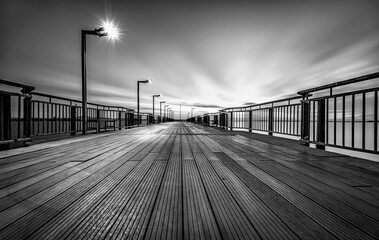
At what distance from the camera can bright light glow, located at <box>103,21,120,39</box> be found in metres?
5.57

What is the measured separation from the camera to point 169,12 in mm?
9719

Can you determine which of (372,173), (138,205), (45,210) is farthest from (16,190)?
(372,173)

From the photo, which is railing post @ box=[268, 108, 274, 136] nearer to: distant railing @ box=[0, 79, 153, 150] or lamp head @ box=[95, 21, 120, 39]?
lamp head @ box=[95, 21, 120, 39]

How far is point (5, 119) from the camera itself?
2967mm

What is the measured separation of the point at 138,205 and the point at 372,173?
249cm

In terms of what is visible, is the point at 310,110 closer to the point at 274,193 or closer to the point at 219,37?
the point at 274,193

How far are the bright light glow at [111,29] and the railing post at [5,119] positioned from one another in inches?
156

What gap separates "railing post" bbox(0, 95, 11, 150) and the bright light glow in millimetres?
3969

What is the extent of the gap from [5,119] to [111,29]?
4.43 meters

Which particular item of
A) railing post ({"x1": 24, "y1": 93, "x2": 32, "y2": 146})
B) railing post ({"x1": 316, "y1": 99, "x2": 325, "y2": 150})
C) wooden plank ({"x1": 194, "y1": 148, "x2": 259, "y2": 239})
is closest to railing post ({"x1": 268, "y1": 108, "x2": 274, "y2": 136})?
railing post ({"x1": 316, "y1": 99, "x2": 325, "y2": 150})

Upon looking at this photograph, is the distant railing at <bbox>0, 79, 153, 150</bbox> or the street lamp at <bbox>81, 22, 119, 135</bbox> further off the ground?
the street lamp at <bbox>81, 22, 119, 135</bbox>

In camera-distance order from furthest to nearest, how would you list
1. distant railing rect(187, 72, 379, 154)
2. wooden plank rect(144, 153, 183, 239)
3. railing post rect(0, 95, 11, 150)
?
1. railing post rect(0, 95, 11, 150)
2. distant railing rect(187, 72, 379, 154)
3. wooden plank rect(144, 153, 183, 239)

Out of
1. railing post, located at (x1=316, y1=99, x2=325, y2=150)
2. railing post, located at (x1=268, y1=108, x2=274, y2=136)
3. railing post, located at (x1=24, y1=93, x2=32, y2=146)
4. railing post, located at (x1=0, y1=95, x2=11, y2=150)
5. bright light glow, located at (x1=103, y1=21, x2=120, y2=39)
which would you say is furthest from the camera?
railing post, located at (x1=268, y1=108, x2=274, y2=136)

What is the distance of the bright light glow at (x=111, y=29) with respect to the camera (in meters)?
5.57
